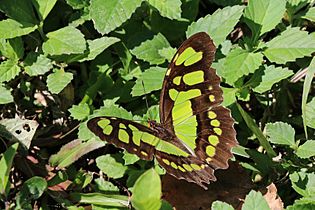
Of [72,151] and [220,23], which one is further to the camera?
[72,151]

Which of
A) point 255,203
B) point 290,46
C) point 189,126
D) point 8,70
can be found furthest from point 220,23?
point 8,70

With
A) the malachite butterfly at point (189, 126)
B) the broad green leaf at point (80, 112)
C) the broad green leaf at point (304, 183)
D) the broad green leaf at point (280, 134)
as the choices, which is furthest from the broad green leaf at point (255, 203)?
the broad green leaf at point (80, 112)

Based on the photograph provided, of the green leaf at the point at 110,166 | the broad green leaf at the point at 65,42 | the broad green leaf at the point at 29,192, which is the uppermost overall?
the broad green leaf at the point at 65,42

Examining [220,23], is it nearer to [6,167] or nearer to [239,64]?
[239,64]

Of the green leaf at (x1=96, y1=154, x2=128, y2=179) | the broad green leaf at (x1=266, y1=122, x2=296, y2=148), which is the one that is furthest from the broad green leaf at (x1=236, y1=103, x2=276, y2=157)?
the green leaf at (x1=96, y1=154, x2=128, y2=179)

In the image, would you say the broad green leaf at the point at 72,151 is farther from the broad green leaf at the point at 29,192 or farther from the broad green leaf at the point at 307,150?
the broad green leaf at the point at 307,150

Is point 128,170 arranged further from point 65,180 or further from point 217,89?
point 217,89

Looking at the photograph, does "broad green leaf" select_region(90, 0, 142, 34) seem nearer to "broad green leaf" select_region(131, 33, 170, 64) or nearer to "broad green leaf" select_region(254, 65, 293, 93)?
"broad green leaf" select_region(131, 33, 170, 64)
